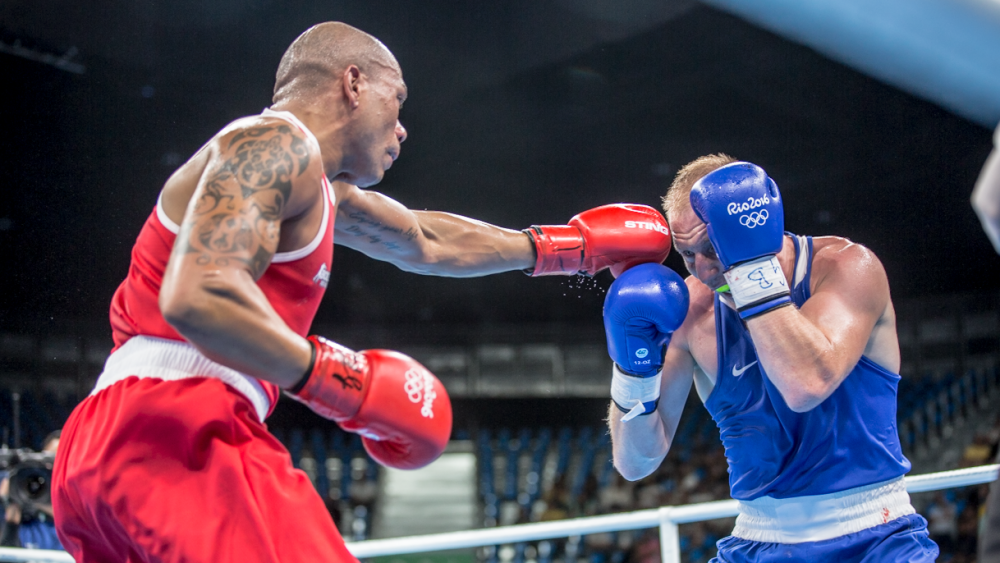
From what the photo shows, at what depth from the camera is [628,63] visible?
25.5 ft

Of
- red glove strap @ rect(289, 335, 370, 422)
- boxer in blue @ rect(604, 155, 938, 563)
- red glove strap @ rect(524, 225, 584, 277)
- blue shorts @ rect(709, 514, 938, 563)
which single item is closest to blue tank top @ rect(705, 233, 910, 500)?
boxer in blue @ rect(604, 155, 938, 563)

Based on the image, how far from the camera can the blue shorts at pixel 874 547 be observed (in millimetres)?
1731

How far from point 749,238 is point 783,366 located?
0.30m

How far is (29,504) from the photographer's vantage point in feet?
11.1

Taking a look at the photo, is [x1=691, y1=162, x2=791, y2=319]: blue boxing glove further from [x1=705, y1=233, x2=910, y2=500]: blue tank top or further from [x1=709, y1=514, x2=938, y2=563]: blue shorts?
[x1=709, y1=514, x2=938, y2=563]: blue shorts

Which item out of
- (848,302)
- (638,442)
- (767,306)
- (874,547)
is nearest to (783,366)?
(767,306)

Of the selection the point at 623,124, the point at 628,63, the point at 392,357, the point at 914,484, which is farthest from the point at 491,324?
the point at 392,357

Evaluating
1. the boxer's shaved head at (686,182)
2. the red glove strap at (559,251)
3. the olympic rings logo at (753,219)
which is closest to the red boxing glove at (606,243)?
the red glove strap at (559,251)

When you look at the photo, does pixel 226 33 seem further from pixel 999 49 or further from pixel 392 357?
pixel 999 49

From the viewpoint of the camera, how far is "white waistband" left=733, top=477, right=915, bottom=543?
1.80 metres

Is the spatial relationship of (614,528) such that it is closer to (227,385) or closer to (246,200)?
(227,385)

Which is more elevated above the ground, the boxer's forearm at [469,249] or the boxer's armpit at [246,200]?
the boxer's forearm at [469,249]

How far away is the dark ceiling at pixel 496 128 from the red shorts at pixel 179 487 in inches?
157

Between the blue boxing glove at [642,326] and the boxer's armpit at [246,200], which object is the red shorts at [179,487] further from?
the blue boxing glove at [642,326]
